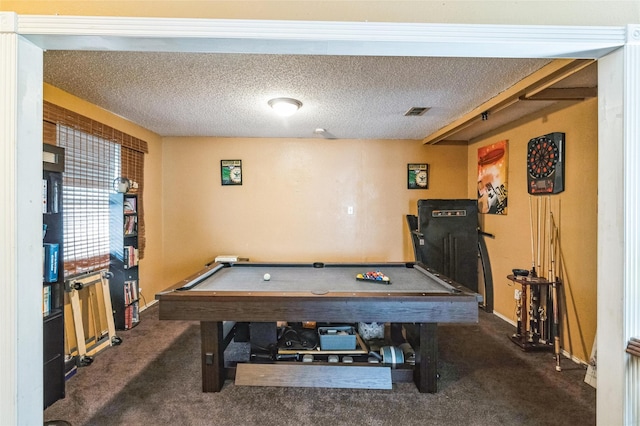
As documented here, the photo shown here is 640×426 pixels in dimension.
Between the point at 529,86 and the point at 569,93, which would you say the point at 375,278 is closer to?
→ the point at 529,86

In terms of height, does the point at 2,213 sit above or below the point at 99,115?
below

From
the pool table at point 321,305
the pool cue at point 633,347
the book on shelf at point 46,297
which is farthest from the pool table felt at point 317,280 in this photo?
the book on shelf at point 46,297

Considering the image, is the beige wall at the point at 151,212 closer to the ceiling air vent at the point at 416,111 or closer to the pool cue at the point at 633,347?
the ceiling air vent at the point at 416,111

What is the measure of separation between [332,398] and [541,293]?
218 centimetres

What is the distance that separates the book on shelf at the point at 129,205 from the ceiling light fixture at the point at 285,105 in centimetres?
196

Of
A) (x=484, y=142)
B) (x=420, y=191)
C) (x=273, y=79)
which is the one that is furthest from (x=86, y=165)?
(x=484, y=142)

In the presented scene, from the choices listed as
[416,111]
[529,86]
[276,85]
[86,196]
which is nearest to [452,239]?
[416,111]

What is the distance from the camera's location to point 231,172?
4.22 m

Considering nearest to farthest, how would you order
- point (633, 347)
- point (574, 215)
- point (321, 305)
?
point (633, 347) → point (321, 305) → point (574, 215)

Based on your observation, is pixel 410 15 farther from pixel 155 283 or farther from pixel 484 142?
pixel 155 283

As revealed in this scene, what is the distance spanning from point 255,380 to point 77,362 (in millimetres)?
1539

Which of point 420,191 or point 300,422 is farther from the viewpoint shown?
point 420,191

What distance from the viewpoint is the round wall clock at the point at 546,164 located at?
2.67 metres

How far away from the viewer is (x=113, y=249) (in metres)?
3.15
